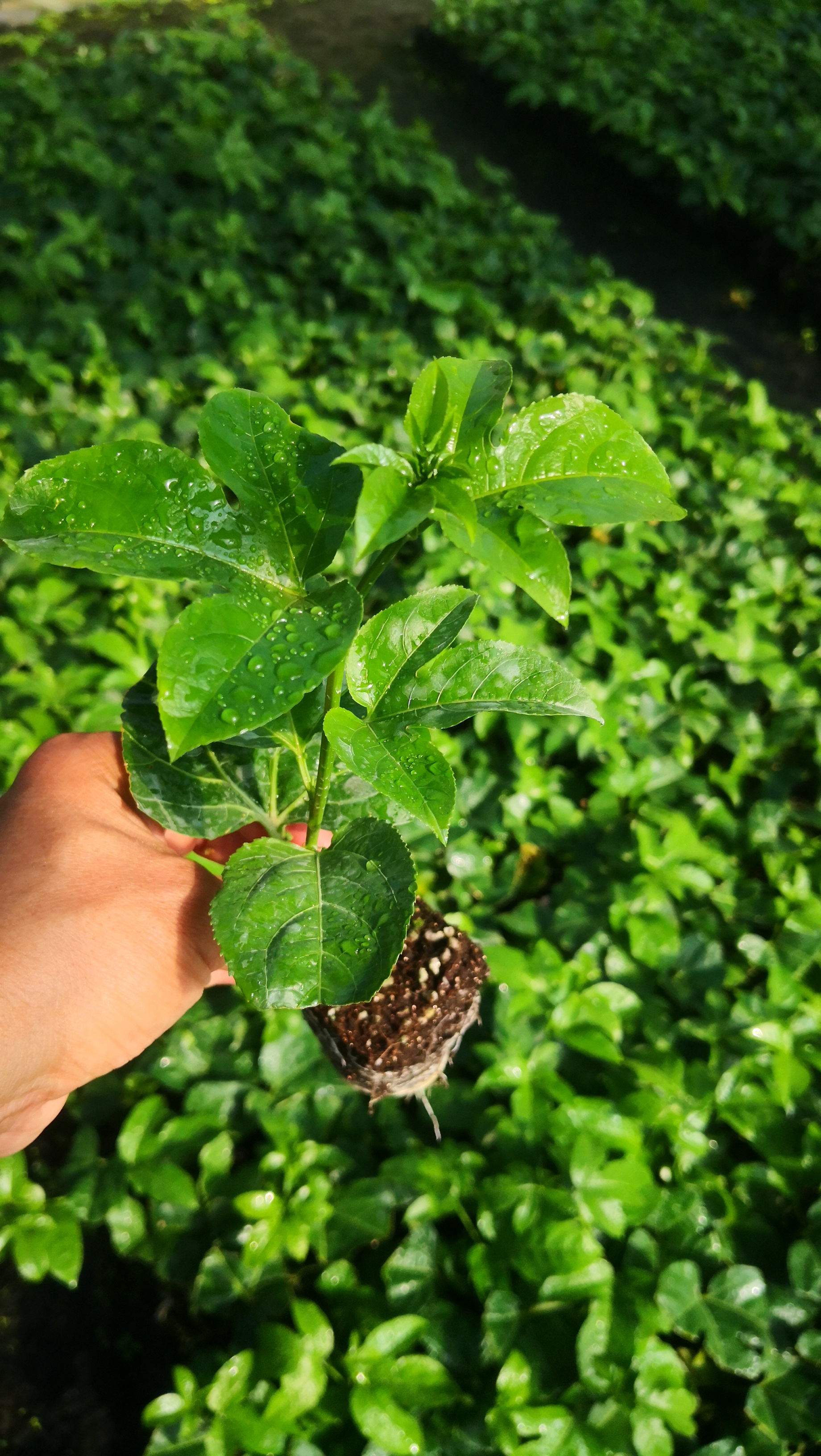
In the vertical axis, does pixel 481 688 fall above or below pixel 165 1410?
above

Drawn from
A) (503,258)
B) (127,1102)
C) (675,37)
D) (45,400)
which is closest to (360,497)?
(127,1102)

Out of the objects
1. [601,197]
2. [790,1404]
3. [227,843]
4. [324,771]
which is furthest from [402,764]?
[601,197]

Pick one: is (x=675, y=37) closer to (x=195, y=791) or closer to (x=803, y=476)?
(x=803, y=476)

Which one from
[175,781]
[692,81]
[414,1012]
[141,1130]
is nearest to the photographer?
[175,781]

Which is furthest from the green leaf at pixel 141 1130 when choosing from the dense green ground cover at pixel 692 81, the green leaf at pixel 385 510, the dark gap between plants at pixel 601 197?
the dense green ground cover at pixel 692 81

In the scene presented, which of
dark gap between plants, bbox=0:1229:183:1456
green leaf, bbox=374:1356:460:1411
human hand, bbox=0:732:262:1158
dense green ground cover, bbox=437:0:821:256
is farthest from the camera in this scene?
dense green ground cover, bbox=437:0:821:256

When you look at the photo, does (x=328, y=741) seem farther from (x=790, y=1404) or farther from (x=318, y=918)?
(x=790, y=1404)

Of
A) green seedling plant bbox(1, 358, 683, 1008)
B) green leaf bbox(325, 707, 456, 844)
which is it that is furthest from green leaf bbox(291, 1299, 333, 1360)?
green leaf bbox(325, 707, 456, 844)

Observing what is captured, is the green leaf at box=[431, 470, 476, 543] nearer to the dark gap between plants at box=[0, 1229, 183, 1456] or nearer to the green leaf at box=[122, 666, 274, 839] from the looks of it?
the green leaf at box=[122, 666, 274, 839]
